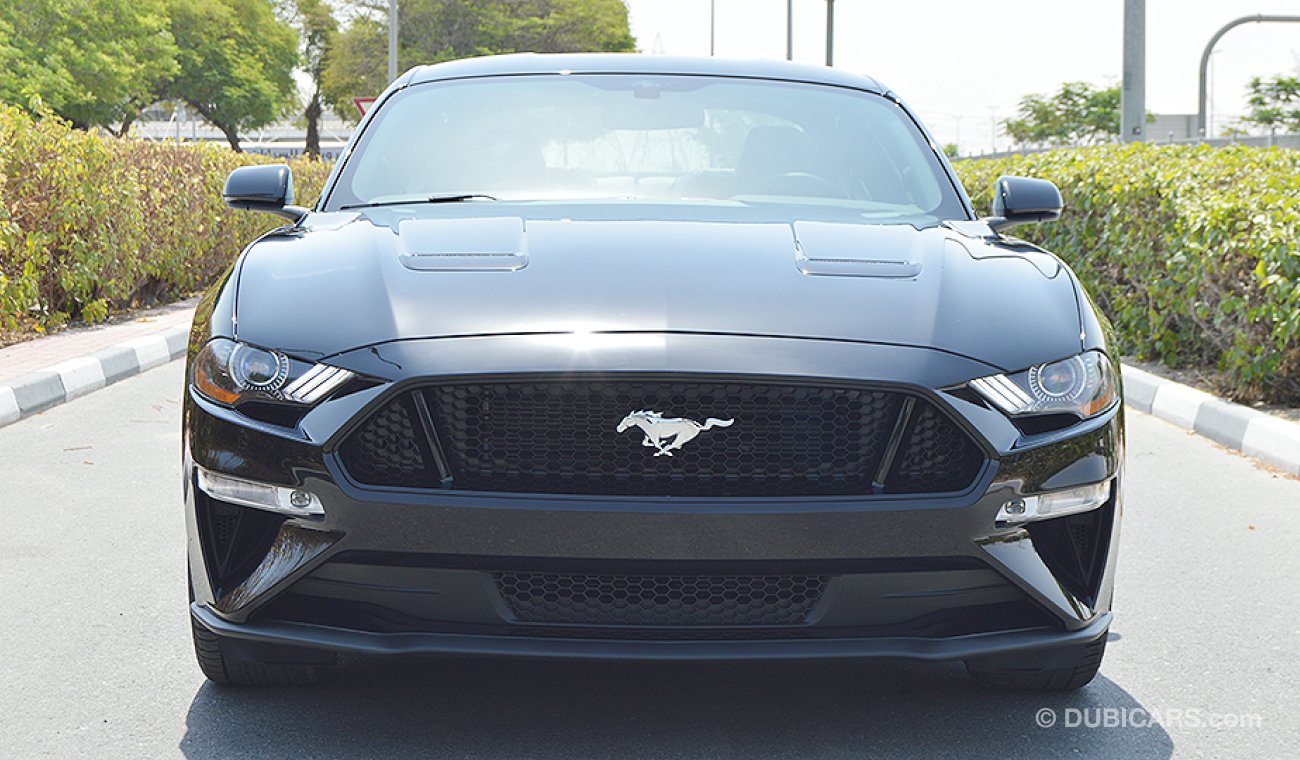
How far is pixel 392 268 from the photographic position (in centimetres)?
336

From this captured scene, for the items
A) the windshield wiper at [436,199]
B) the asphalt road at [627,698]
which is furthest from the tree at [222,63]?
the asphalt road at [627,698]

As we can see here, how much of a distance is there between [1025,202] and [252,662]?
2.33m

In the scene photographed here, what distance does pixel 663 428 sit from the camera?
9.80 feet

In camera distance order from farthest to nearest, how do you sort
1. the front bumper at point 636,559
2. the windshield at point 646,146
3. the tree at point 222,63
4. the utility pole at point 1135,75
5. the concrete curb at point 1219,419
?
the tree at point 222,63 → the utility pole at point 1135,75 → the concrete curb at point 1219,419 → the windshield at point 646,146 → the front bumper at point 636,559

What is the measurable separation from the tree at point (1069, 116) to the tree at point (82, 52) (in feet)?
175

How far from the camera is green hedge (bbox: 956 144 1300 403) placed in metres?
7.76

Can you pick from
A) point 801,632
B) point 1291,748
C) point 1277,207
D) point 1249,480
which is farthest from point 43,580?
point 1277,207

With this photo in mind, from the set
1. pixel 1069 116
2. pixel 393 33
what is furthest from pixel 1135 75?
pixel 1069 116

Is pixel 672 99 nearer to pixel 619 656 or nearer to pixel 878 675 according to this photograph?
pixel 878 675

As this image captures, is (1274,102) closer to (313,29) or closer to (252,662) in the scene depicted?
(313,29)

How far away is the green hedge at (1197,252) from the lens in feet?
25.5

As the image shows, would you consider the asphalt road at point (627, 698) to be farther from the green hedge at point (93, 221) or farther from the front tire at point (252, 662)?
the green hedge at point (93, 221)

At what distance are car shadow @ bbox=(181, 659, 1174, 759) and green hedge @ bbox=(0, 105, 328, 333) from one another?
7.18m

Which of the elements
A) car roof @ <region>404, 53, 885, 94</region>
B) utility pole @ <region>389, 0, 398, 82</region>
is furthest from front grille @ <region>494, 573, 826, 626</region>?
utility pole @ <region>389, 0, 398, 82</region>
